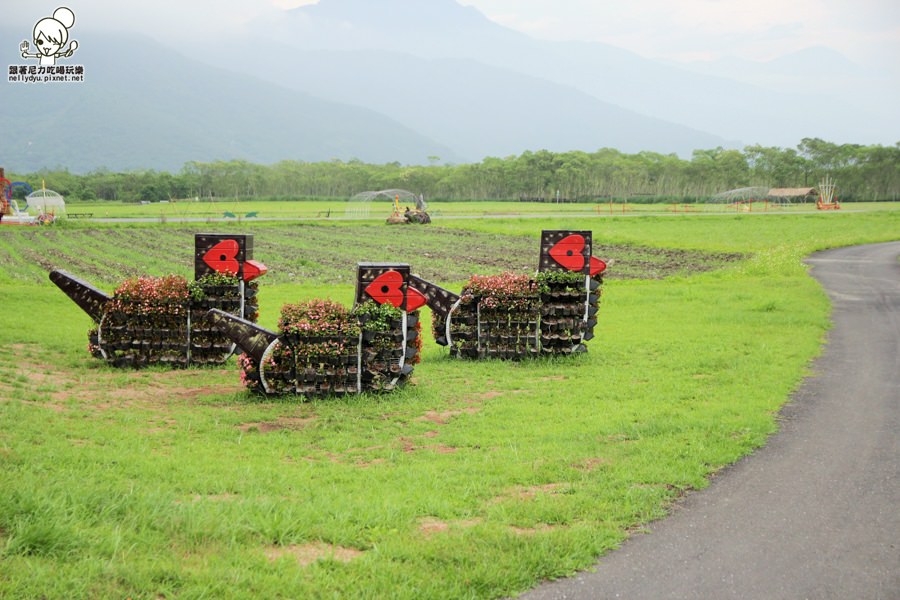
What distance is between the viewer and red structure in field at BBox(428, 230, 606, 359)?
1413cm

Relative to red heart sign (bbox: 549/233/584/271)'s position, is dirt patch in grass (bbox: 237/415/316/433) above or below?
below

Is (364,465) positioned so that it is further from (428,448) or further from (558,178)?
(558,178)

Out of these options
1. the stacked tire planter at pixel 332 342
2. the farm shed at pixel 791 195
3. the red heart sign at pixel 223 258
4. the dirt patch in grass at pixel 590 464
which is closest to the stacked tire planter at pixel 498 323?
the stacked tire planter at pixel 332 342

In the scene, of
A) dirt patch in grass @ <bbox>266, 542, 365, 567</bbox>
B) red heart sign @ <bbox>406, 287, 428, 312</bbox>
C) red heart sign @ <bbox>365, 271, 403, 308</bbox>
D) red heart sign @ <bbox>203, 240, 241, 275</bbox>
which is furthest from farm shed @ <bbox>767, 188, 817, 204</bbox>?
dirt patch in grass @ <bbox>266, 542, 365, 567</bbox>

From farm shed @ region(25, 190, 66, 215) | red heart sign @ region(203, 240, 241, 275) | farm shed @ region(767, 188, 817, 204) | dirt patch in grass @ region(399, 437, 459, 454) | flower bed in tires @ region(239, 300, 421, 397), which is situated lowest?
dirt patch in grass @ region(399, 437, 459, 454)

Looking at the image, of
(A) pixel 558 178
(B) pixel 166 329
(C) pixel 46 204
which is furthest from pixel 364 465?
(A) pixel 558 178

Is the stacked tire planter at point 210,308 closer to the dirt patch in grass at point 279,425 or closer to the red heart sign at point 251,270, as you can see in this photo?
the red heart sign at point 251,270

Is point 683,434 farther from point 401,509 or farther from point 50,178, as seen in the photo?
point 50,178

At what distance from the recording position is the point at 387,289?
11.2 meters

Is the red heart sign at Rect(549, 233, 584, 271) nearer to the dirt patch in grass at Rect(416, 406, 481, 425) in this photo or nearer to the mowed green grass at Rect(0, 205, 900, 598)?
the mowed green grass at Rect(0, 205, 900, 598)

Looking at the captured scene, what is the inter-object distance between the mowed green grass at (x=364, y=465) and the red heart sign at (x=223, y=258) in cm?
178

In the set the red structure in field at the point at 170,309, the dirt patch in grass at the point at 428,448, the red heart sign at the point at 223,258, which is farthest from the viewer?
the red heart sign at the point at 223,258

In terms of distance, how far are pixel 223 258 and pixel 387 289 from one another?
399 centimetres

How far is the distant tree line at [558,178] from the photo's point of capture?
10769 cm
